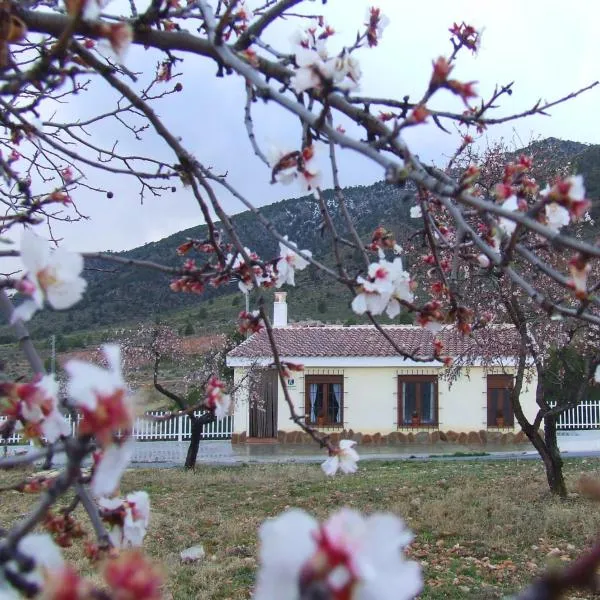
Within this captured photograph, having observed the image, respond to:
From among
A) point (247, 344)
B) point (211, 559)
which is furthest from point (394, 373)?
point (211, 559)

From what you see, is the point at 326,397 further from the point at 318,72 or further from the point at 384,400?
the point at 318,72

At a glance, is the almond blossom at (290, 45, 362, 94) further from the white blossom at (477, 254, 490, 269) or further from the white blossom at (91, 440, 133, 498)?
the white blossom at (91, 440, 133, 498)

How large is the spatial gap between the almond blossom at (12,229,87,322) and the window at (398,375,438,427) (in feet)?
51.5

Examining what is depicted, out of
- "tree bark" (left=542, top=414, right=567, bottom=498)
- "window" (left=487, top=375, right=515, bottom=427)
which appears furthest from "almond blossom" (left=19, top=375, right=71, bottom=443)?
"window" (left=487, top=375, right=515, bottom=427)

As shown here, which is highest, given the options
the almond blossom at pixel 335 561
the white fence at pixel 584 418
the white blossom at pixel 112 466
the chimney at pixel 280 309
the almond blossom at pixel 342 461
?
the chimney at pixel 280 309

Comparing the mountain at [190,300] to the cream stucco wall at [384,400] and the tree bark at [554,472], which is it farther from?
the tree bark at [554,472]

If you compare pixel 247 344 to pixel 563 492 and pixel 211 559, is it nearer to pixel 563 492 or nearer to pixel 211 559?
pixel 563 492

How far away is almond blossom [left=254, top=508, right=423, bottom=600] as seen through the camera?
449mm

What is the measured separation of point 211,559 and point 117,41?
15.6 feet

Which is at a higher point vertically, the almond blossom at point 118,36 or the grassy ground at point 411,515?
the almond blossom at point 118,36

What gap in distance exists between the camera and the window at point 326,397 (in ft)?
53.6

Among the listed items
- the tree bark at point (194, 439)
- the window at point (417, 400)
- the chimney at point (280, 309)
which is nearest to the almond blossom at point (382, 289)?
the tree bark at point (194, 439)

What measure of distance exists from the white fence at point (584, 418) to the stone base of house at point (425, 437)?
A: 2.44 metres

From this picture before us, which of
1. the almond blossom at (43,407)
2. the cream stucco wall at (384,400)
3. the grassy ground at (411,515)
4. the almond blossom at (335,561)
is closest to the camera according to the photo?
the almond blossom at (335,561)
